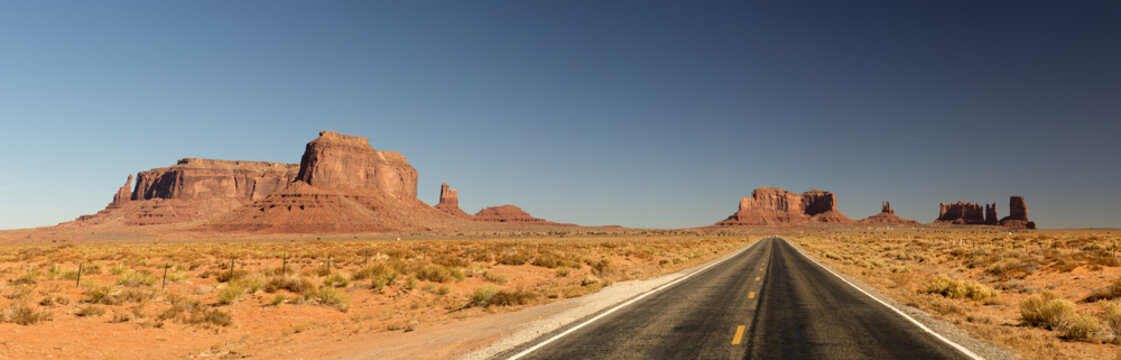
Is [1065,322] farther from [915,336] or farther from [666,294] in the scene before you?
[666,294]

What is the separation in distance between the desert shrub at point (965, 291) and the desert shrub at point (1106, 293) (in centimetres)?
215

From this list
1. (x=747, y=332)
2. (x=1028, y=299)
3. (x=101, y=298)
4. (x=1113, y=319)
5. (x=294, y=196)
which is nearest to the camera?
(x=747, y=332)

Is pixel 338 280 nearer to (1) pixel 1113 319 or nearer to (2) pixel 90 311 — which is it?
(2) pixel 90 311

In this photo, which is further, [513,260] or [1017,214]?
[1017,214]

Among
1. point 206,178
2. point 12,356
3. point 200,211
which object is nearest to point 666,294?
point 12,356

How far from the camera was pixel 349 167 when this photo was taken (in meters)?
154

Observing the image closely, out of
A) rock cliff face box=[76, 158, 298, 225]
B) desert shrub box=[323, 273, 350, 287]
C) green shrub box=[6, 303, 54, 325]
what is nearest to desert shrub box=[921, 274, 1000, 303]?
desert shrub box=[323, 273, 350, 287]

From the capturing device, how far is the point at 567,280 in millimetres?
23234

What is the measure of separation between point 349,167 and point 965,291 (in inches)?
6275

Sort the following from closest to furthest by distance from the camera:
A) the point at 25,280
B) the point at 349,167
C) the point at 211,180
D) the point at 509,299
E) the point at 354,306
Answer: the point at 509,299, the point at 354,306, the point at 25,280, the point at 349,167, the point at 211,180

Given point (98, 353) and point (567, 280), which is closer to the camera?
point (98, 353)

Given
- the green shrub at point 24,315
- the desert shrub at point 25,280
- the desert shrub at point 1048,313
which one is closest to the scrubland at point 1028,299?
the desert shrub at point 1048,313

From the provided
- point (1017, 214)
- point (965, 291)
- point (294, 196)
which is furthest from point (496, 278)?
point (1017, 214)

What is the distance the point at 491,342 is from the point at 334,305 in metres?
9.89
